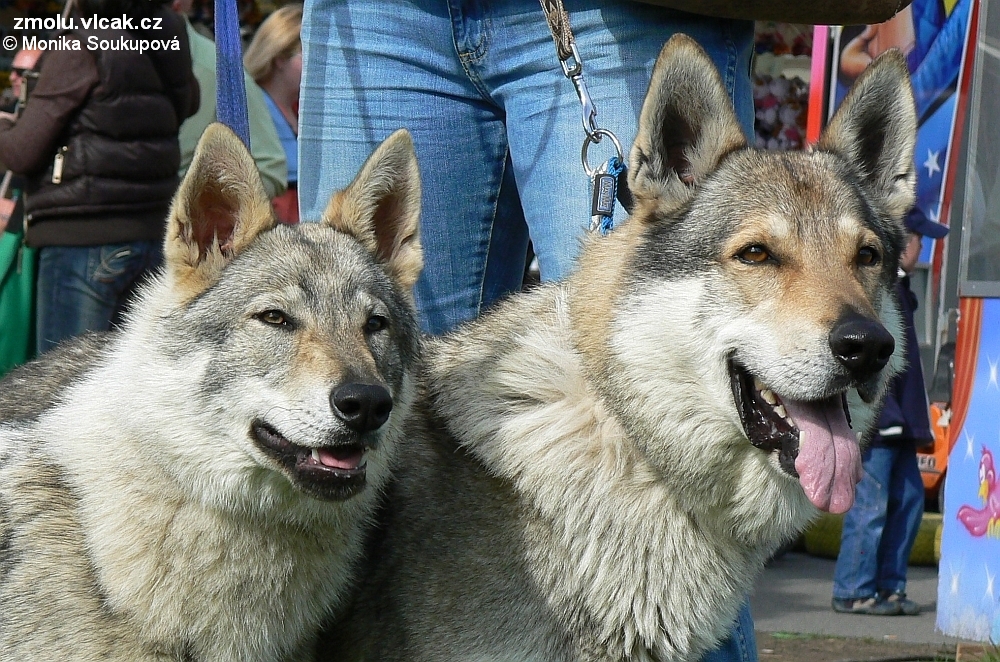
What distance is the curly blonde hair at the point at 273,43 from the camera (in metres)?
7.35

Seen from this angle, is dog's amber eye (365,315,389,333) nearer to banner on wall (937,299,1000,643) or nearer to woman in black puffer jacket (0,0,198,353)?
woman in black puffer jacket (0,0,198,353)

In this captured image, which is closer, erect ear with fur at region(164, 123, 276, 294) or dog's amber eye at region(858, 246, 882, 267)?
dog's amber eye at region(858, 246, 882, 267)

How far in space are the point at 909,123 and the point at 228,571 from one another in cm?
221

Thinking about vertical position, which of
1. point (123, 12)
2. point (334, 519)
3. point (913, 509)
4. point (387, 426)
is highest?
point (123, 12)

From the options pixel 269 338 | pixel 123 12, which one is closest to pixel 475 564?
pixel 269 338

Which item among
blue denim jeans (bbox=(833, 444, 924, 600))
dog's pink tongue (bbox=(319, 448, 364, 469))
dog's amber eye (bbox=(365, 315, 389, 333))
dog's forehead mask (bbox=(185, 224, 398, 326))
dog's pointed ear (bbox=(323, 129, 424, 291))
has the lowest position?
blue denim jeans (bbox=(833, 444, 924, 600))

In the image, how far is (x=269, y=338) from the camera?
10.4 ft

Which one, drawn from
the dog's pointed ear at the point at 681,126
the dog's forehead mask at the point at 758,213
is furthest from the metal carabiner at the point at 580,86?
the dog's forehead mask at the point at 758,213

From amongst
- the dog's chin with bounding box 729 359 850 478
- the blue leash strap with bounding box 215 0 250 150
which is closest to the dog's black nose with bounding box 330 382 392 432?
the dog's chin with bounding box 729 359 850 478

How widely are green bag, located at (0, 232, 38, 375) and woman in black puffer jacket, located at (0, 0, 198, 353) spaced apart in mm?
105

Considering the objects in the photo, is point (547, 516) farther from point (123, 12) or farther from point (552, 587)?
point (123, 12)

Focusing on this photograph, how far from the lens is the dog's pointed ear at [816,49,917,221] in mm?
3227

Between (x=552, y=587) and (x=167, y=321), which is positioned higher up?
(x=167, y=321)
